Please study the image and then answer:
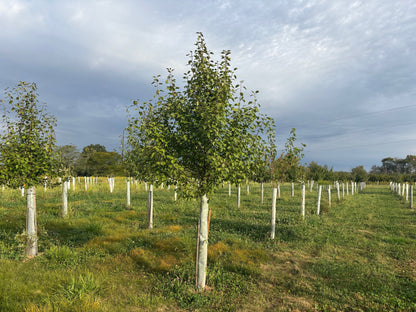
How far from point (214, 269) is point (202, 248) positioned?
1472 millimetres

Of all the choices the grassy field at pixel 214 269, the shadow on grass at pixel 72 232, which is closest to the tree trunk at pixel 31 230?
the grassy field at pixel 214 269

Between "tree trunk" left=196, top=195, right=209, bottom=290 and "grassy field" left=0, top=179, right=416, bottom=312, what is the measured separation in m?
0.29

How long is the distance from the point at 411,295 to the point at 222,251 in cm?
552

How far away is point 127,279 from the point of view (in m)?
6.87

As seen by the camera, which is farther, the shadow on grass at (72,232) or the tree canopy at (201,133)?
the shadow on grass at (72,232)

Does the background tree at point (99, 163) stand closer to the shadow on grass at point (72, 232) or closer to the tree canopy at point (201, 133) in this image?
the shadow on grass at point (72, 232)

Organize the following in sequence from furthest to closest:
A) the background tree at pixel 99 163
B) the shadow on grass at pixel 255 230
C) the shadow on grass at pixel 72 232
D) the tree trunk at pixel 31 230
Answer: the background tree at pixel 99 163 < the shadow on grass at pixel 255 230 < the shadow on grass at pixel 72 232 < the tree trunk at pixel 31 230

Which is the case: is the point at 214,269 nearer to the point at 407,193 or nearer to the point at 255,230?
the point at 255,230

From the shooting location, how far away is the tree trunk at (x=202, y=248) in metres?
6.62

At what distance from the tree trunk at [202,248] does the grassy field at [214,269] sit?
293 millimetres

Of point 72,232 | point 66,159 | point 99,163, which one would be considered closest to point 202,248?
point 72,232

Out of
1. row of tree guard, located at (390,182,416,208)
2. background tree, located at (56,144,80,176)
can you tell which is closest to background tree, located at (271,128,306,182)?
background tree, located at (56,144,80,176)

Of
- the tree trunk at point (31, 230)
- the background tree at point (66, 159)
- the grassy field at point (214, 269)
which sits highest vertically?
the background tree at point (66, 159)

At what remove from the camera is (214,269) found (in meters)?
7.71
